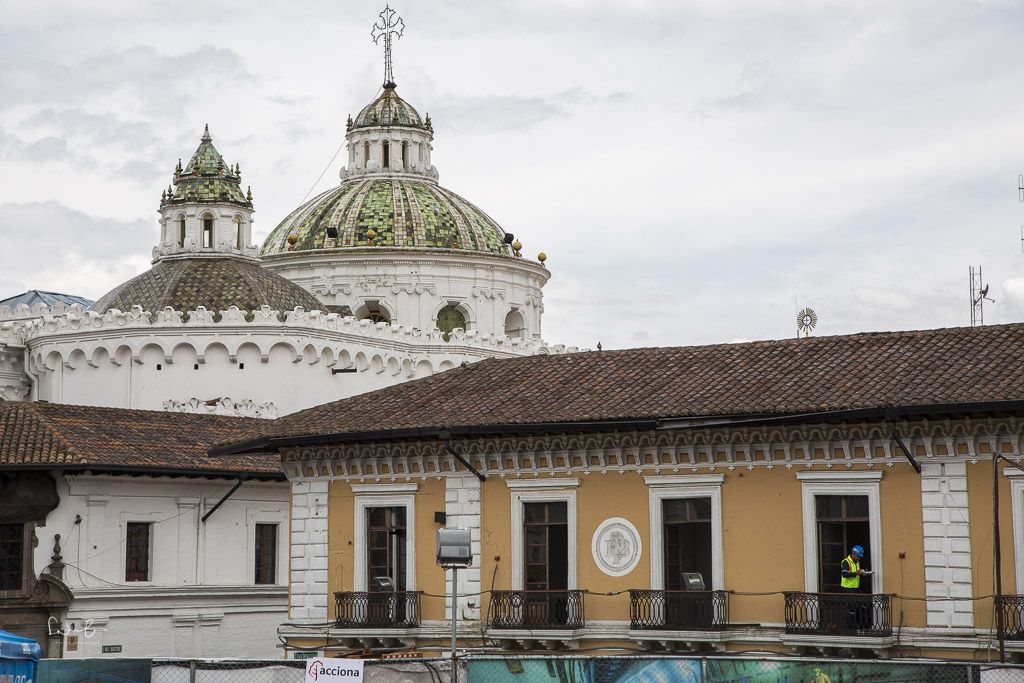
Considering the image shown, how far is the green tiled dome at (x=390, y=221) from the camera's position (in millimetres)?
77438

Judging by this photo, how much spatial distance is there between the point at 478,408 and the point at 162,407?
25.9 meters

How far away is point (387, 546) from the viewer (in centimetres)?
3747

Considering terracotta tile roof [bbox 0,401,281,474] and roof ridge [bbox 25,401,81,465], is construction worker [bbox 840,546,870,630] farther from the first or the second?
roof ridge [bbox 25,401,81,465]

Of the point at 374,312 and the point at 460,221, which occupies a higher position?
the point at 460,221

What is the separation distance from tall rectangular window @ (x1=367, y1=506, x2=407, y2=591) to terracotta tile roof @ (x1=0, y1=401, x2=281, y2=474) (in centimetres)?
935

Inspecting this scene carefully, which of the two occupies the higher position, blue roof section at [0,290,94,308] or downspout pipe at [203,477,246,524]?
blue roof section at [0,290,94,308]

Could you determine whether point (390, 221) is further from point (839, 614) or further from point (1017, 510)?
point (1017, 510)

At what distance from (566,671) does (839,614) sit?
727cm

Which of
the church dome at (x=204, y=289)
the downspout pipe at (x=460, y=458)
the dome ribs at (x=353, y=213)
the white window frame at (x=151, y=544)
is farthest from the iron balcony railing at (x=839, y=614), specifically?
the dome ribs at (x=353, y=213)

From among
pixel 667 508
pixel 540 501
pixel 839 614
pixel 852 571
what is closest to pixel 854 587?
pixel 852 571

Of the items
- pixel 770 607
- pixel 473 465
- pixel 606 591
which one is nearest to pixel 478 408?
pixel 473 465

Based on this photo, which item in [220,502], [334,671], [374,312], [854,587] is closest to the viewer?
[334,671]

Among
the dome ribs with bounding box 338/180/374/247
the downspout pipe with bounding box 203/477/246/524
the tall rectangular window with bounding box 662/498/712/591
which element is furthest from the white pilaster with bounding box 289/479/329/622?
the dome ribs with bounding box 338/180/374/247

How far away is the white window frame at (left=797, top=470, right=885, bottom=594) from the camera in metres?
32.5
